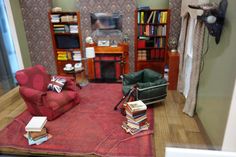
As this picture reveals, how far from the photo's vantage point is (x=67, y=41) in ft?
15.8

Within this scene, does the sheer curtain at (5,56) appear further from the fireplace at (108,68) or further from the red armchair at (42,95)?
the fireplace at (108,68)

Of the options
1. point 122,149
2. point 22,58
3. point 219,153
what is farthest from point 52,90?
point 219,153

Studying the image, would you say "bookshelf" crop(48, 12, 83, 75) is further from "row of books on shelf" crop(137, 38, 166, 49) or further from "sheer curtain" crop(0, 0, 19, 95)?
"row of books on shelf" crop(137, 38, 166, 49)

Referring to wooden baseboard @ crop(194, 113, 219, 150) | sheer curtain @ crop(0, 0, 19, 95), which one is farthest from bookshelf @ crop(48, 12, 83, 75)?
wooden baseboard @ crop(194, 113, 219, 150)

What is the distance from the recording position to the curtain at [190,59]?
8.79 ft

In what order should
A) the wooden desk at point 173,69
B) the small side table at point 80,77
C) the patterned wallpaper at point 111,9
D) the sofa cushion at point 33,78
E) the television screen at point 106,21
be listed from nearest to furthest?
the sofa cushion at point 33,78 < the wooden desk at point 173,69 < the small side table at point 80,77 < the patterned wallpaper at point 111,9 < the television screen at point 106,21

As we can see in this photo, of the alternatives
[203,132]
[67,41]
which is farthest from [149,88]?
[67,41]

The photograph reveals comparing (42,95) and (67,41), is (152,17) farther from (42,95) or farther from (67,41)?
(42,95)

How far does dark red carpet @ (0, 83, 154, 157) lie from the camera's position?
2350 millimetres

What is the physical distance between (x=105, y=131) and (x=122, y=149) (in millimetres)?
455

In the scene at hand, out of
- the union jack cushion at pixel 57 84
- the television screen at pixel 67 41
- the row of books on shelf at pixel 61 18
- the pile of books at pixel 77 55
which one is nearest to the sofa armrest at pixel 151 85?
the union jack cushion at pixel 57 84

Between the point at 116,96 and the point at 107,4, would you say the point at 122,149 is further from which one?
the point at 107,4

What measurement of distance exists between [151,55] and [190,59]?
1356 mm

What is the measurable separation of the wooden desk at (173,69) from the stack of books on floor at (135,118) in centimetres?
161
